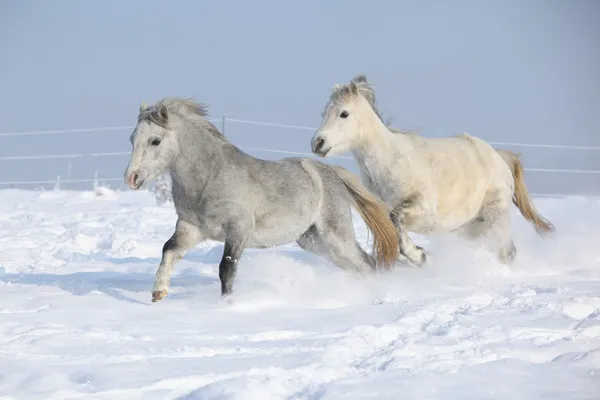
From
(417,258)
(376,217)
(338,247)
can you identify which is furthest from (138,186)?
(417,258)

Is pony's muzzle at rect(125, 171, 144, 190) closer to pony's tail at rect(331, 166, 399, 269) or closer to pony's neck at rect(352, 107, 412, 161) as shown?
pony's tail at rect(331, 166, 399, 269)

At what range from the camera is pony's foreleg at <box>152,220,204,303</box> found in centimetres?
578

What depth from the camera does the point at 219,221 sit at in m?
5.96

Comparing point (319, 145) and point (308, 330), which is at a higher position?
point (319, 145)

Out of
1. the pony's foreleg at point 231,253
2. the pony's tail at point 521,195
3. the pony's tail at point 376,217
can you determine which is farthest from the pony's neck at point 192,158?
the pony's tail at point 521,195

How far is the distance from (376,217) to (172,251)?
1964 millimetres

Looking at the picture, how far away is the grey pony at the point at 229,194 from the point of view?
5961mm

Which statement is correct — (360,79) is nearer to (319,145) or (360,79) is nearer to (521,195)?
(319,145)

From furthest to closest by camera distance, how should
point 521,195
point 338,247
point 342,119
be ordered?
point 521,195 < point 342,119 < point 338,247

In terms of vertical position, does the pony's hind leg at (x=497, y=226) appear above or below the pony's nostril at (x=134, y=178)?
below

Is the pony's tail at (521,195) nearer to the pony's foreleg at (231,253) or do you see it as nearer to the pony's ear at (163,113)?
the pony's foreleg at (231,253)

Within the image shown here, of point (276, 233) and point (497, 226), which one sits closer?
point (276, 233)

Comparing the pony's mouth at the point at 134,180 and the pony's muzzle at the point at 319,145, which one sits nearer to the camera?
the pony's mouth at the point at 134,180

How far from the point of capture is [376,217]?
23.2 feet
